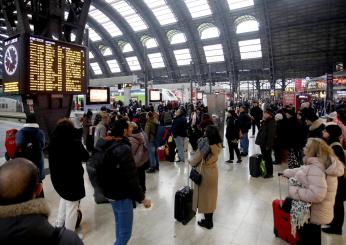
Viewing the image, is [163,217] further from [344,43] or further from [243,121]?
[344,43]

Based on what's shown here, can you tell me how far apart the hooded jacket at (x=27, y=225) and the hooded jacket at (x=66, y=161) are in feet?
6.03

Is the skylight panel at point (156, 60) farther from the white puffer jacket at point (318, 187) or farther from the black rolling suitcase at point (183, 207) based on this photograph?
the white puffer jacket at point (318, 187)

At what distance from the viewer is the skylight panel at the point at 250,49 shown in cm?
2747

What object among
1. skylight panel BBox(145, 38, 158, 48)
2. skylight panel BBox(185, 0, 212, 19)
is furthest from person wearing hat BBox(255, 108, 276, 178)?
skylight panel BBox(145, 38, 158, 48)

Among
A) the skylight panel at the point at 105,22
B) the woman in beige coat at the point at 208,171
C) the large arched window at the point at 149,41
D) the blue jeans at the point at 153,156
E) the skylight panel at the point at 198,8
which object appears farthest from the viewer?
the large arched window at the point at 149,41

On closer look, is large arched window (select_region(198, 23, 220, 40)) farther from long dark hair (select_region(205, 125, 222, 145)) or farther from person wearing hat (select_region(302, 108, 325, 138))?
long dark hair (select_region(205, 125, 222, 145))

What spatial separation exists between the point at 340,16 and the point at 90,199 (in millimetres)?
25509

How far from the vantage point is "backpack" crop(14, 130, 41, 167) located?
3.65 m

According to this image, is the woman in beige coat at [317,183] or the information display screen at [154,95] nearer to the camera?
the woman in beige coat at [317,183]

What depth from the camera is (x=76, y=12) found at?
7.22m

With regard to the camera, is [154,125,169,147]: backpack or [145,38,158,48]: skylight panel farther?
[145,38,158,48]: skylight panel

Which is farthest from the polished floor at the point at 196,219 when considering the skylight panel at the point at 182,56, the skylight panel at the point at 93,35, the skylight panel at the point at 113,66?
the skylight panel at the point at 113,66

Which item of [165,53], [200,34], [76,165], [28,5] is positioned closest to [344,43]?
[200,34]

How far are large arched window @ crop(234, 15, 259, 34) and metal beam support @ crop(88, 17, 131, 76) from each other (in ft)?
52.9
